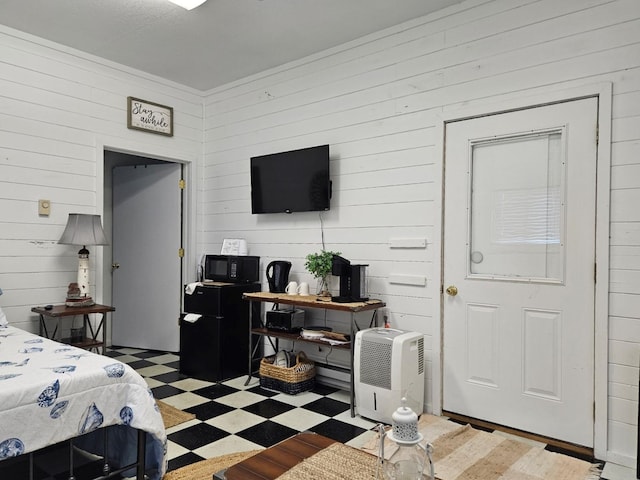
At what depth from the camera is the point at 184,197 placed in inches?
195

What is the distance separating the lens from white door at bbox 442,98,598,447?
2.70 meters

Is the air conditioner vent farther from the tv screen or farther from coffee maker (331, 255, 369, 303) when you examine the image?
the tv screen

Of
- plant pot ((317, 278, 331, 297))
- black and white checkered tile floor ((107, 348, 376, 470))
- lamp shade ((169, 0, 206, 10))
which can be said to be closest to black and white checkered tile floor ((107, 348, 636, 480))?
black and white checkered tile floor ((107, 348, 376, 470))

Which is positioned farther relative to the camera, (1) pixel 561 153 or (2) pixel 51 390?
(1) pixel 561 153

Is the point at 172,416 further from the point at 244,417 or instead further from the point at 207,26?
the point at 207,26

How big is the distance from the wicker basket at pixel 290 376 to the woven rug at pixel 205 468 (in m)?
1.04

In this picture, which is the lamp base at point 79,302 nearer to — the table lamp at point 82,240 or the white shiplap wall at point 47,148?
the table lamp at point 82,240

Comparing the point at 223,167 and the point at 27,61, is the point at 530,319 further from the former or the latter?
the point at 27,61

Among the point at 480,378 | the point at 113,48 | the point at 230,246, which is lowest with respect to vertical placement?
the point at 480,378

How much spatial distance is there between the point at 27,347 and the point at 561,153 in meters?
3.21

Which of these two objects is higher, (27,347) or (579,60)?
(579,60)

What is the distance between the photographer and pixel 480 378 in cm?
A: 309

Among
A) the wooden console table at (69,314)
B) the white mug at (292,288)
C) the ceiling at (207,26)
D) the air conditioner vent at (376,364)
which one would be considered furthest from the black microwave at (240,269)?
the ceiling at (207,26)

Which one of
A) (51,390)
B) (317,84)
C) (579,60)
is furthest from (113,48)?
(579,60)
